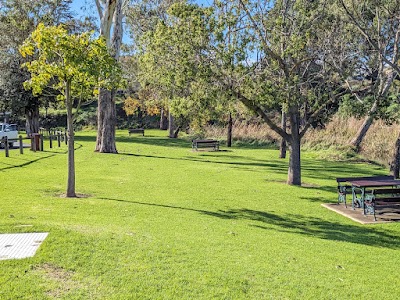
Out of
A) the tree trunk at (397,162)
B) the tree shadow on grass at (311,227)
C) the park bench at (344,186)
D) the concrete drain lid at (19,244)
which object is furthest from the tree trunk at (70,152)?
the tree trunk at (397,162)

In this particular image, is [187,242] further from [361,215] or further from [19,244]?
[361,215]

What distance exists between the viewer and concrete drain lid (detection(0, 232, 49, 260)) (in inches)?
220

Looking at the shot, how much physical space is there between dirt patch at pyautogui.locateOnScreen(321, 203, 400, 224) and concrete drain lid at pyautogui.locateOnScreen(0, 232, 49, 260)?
7.18 meters

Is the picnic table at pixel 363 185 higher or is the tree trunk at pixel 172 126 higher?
the tree trunk at pixel 172 126

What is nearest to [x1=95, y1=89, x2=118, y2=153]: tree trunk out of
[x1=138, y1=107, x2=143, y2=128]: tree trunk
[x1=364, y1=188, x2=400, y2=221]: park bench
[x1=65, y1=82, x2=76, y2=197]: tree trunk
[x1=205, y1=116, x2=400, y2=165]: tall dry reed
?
[x1=65, y1=82, x2=76, y2=197]: tree trunk

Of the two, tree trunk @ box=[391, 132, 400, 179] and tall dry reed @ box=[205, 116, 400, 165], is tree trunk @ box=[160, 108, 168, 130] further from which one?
tree trunk @ box=[391, 132, 400, 179]

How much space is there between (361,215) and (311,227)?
2058mm

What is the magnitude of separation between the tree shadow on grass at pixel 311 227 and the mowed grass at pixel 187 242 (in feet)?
0.09

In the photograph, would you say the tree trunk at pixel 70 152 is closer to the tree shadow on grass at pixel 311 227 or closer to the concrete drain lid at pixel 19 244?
the tree shadow on grass at pixel 311 227

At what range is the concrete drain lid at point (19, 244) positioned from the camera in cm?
560

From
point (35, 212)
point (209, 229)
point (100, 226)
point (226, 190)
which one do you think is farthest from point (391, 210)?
point (35, 212)

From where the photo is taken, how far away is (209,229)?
808 centimetres

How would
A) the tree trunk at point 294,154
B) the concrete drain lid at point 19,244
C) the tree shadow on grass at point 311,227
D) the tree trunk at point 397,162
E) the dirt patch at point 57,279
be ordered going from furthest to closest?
the tree trunk at point 397,162 → the tree trunk at point 294,154 → the tree shadow on grass at point 311,227 → the concrete drain lid at point 19,244 → the dirt patch at point 57,279

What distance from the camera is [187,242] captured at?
6891mm
